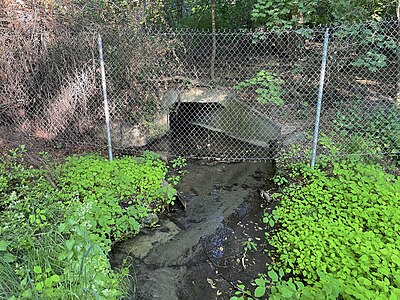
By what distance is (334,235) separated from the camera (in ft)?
8.82

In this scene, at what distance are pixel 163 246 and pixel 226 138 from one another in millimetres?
2778

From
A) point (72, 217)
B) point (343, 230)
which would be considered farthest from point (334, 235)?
point (72, 217)

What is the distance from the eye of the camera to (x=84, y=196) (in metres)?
3.33

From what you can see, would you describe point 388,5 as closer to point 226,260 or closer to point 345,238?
point 345,238

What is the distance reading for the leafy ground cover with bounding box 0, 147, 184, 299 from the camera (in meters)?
1.74

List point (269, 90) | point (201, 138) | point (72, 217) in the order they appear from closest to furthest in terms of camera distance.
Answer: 1. point (72, 217)
2. point (269, 90)
3. point (201, 138)

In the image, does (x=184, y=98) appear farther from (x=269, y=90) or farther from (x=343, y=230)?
(x=343, y=230)

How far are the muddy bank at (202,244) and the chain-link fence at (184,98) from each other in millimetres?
727

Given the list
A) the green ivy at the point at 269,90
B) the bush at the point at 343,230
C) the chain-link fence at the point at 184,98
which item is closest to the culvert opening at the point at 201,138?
the chain-link fence at the point at 184,98

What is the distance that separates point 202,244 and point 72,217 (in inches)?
58.4

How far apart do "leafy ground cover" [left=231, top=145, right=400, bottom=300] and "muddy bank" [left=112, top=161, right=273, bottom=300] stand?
0.22 metres

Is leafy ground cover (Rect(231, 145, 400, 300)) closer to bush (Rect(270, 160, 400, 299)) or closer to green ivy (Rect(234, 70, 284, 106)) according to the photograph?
bush (Rect(270, 160, 400, 299))

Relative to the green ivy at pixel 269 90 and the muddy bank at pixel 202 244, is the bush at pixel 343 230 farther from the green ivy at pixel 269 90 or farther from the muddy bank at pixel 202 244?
the green ivy at pixel 269 90

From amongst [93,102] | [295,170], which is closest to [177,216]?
[295,170]
